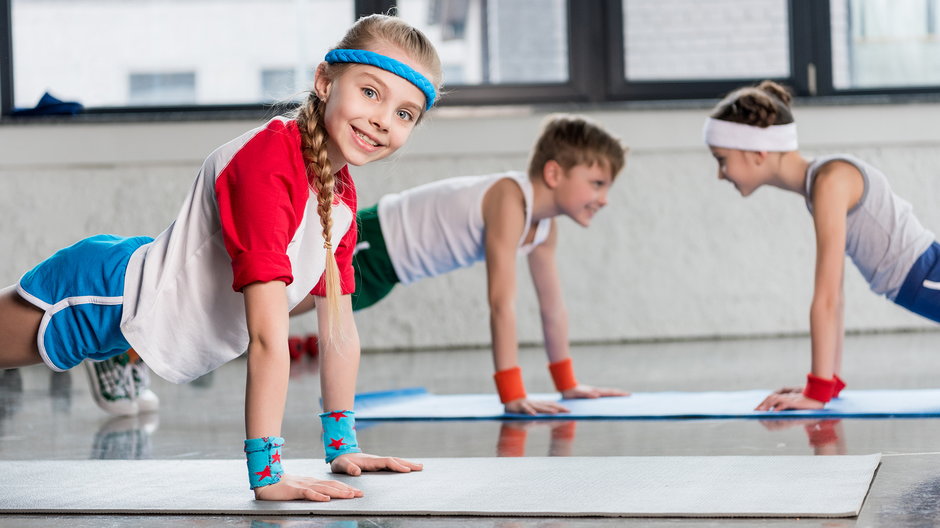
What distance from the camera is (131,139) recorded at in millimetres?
4152

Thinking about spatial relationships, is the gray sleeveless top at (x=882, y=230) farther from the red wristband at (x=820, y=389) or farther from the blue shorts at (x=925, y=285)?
the red wristband at (x=820, y=389)

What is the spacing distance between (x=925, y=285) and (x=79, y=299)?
68.3 inches

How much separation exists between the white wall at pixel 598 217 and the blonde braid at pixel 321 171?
2580 millimetres

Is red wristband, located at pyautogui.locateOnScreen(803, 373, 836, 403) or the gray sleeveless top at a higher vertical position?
the gray sleeveless top

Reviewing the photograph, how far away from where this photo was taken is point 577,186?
2.60 meters

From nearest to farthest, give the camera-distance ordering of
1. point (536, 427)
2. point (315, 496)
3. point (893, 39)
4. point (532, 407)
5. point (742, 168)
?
point (315, 496), point (536, 427), point (532, 407), point (742, 168), point (893, 39)

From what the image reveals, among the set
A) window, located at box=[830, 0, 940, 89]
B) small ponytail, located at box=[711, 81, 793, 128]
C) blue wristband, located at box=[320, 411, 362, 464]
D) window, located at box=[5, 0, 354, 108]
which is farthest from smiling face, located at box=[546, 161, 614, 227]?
window, located at box=[830, 0, 940, 89]

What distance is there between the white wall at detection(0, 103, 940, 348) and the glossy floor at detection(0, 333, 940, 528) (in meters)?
0.29

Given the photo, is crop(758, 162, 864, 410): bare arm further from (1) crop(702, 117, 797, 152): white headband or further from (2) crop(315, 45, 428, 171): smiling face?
(2) crop(315, 45, 428, 171): smiling face

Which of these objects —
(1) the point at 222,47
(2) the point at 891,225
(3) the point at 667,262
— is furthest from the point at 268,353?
(1) the point at 222,47

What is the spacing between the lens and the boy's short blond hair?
102 inches

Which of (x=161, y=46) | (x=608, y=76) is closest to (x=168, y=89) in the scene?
(x=161, y=46)

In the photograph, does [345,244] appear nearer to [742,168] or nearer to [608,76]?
[742,168]

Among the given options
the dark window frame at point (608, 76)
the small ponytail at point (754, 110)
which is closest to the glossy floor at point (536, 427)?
the small ponytail at point (754, 110)
